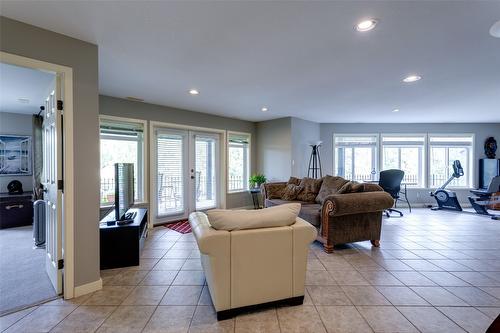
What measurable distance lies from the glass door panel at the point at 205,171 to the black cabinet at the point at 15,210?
10.7 ft

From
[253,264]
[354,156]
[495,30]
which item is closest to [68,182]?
[253,264]

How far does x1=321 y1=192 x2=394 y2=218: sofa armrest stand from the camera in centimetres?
297

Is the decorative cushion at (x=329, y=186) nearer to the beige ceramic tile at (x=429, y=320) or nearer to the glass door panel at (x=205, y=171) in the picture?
the beige ceramic tile at (x=429, y=320)

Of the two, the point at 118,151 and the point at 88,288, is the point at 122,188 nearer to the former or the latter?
the point at 88,288

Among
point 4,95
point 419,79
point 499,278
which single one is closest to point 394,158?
point 419,79

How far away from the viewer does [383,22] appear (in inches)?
72.9

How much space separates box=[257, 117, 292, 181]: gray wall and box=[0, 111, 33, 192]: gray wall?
17.3ft

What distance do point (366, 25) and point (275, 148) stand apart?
4.11m

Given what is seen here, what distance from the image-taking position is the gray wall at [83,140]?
2.03 m

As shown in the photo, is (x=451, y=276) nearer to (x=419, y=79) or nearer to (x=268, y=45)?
(x=419, y=79)

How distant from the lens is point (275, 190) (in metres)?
4.91

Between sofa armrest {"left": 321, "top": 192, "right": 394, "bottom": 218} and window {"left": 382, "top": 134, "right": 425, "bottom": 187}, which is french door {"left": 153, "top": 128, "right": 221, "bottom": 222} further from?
window {"left": 382, "top": 134, "right": 425, "bottom": 187}

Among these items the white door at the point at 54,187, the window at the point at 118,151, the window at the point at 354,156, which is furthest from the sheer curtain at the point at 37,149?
the window at the point at 354,156

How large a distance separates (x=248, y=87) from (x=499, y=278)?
375 centimetres
